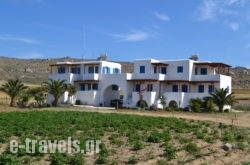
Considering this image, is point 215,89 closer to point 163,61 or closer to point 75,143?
point 163,61

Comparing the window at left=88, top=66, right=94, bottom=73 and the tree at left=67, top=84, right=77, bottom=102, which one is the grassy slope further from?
the window at left=88, top=66, right=94, bottom=73

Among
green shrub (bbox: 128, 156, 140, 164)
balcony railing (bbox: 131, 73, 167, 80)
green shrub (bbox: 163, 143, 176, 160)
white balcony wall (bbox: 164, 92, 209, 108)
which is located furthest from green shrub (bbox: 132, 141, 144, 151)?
balcony railing (bbox: 131, 73, 167, 80)

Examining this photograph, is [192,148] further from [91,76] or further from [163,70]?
[91,76]

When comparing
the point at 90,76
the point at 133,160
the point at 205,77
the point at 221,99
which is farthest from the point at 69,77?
the point at 133,160

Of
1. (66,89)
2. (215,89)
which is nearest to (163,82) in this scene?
(215,89)

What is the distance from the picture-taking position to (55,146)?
18156 mm

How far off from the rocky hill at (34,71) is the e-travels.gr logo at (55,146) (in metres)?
104

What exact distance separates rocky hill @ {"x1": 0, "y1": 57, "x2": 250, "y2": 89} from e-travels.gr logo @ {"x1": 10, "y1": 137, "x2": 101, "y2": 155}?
104 m

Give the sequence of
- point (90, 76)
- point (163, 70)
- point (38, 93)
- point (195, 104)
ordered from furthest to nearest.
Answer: point (90, 76)
point (163, 70)
point (38, 93)
point (195, 104)

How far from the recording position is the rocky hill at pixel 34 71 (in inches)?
5027

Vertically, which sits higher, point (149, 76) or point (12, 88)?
point (149, 76)

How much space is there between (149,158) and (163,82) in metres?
41.0

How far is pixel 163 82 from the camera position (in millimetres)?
57188

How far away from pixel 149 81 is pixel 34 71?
94977mm
